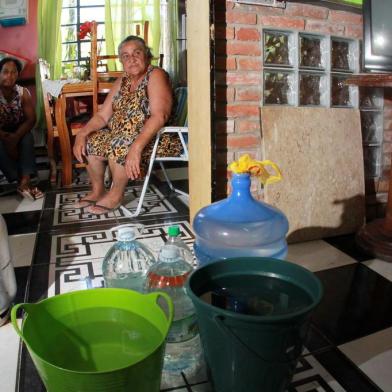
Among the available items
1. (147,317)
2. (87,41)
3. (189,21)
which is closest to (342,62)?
(189,21)

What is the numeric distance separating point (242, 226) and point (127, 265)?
412mm

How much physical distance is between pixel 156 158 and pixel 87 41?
3204 mm

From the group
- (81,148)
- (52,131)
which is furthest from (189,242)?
(52,131)

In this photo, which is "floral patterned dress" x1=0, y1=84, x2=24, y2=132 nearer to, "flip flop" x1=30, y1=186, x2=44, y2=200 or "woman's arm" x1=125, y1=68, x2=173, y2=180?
"flip flop" x1=30, y1=186, x2=44, y2=200

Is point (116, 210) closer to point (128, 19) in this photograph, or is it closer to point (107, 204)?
point (107, 204)

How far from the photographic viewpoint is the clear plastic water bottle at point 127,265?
1333mm

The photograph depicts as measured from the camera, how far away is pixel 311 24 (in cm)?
189

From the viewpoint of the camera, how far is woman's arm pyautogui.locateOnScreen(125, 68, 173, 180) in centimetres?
235

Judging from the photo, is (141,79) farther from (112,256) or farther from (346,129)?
(112,256)

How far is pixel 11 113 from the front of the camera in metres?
3.21

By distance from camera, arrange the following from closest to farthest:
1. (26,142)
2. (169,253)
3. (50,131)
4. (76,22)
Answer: (169,253), (26,142), (50,131), (76,22)

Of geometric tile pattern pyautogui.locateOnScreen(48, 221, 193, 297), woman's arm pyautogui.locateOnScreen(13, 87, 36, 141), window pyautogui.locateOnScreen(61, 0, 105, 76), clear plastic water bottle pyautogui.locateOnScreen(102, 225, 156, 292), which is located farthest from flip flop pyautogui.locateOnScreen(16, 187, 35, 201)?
window pyautogui.locateOnScreen(61, 0, 105, 76)

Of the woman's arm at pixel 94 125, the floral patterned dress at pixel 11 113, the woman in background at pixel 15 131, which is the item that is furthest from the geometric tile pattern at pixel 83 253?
the floral patterned dress at pixel 11 113

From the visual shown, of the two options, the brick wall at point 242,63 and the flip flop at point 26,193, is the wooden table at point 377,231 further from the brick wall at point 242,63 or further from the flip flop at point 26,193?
the flip flop at point 26,193
